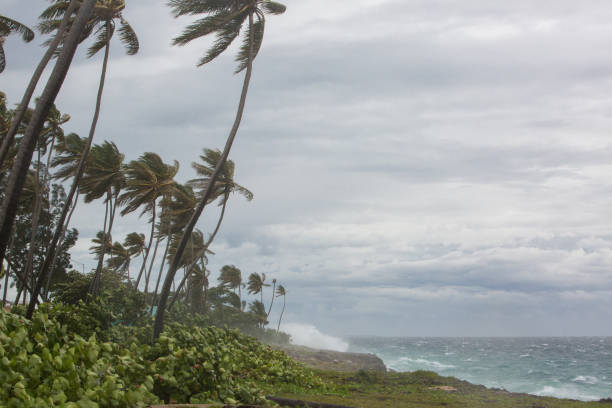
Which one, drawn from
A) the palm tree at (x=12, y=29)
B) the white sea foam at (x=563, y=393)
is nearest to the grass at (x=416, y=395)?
the palm tree at (x=12, y=29)

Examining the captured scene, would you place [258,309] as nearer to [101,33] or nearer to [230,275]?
[230,275]

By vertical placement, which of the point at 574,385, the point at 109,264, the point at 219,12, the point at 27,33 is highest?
the point at 219,12

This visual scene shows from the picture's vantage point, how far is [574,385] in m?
37.5

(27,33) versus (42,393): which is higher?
(27,33)

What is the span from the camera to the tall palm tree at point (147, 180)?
23.0 metres

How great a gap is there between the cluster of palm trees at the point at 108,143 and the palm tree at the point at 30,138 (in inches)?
→ 0.6

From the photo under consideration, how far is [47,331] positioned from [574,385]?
138ft

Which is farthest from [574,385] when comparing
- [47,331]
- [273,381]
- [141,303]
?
[47,331]

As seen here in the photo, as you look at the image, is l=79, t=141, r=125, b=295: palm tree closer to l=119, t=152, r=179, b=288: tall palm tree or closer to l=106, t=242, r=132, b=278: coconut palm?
l=119, t=152, r=179, b=288: tall palm tree

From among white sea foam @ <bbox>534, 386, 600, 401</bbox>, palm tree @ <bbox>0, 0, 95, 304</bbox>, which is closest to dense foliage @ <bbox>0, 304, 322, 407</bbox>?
palm tree @ <bbox>0, 0, 95, 304</bbox>

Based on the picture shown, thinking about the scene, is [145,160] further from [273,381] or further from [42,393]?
[42,393]

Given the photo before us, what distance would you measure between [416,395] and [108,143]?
17573 millimetres

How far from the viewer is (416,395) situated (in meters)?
14.5

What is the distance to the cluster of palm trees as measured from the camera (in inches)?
338
